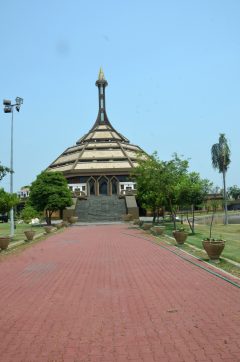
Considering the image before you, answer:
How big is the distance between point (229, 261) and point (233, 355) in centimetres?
832

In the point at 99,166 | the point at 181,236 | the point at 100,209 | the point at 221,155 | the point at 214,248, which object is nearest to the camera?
the point at 214,248

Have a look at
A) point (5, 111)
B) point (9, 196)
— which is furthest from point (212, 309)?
point (5, 111)

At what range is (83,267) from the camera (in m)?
12.7

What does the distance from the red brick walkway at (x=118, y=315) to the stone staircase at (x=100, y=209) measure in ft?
127

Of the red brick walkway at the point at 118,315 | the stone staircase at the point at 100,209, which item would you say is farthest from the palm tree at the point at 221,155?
the red brick walkway at the point at 118,315

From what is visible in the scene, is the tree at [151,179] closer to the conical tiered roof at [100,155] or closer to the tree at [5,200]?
the tree at [5,200]

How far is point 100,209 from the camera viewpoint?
5381 cm

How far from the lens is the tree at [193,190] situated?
24625 millimetres

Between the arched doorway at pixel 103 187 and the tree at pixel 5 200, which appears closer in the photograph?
the tree at pixel 5 200

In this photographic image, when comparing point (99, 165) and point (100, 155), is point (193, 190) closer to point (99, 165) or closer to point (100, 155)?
point (99, 165)

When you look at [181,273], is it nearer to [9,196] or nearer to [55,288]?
[55,288]

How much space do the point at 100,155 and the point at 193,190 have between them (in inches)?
1937

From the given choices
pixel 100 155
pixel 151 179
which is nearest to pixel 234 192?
pixel 100 155

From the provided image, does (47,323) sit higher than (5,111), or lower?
lower
